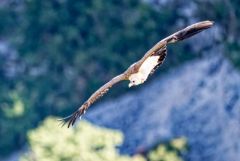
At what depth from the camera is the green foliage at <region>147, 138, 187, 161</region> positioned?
2111 centimetres

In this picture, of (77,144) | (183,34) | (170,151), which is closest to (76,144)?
(77,144)

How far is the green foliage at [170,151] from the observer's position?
69.3ft

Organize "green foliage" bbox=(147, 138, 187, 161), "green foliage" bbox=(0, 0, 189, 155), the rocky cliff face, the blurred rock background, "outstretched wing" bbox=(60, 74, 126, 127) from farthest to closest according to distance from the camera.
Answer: "green foliage" bbox=(0, 0, 189, 155), the blurred rock background, the rocky cliff face, "green foliage" bbox=(147, 138, 187, 161), "outstretched wing" bbox=(60, 74, 126, 127)

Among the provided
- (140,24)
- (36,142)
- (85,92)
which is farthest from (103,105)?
(36,142)

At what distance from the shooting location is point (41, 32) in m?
29.8

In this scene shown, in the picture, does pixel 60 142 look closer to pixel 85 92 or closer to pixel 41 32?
pixel 85 92

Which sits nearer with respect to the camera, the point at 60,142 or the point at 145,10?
the point at 60,142

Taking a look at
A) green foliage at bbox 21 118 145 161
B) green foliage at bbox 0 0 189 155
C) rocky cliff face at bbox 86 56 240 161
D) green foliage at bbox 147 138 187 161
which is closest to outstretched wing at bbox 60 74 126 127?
green foliage at bbox 21 118 145 161

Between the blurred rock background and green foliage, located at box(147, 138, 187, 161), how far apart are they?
182 mm

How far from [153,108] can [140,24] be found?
284cm

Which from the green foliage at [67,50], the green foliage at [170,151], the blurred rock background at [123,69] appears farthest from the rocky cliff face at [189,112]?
the green foliage at [67,50]

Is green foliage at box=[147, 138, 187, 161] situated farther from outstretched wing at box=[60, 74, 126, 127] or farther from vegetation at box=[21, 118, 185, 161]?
outstretched wing at box=[60, 74, 126, 127]

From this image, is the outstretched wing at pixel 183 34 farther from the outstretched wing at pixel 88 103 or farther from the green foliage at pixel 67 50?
the green foliage at pixel 67 50

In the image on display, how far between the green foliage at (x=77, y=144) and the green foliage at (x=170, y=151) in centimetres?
128
